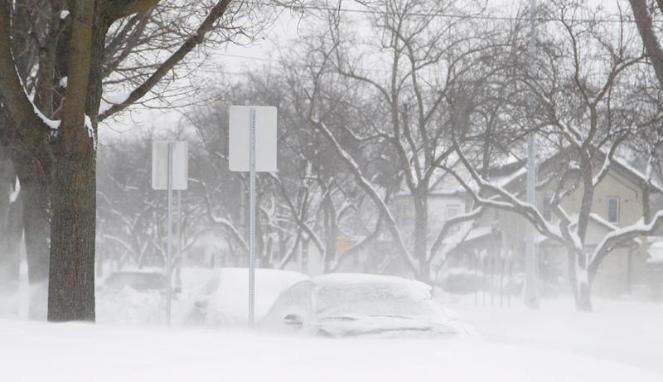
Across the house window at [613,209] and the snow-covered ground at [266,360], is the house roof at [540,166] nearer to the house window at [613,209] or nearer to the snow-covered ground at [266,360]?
the house window at [613,209]

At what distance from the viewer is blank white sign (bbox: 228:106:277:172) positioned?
12.4 m

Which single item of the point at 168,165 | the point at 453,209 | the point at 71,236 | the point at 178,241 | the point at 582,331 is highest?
the point at 453,209

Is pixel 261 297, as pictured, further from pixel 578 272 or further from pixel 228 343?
pixel 578 272

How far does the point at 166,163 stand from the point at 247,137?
4105 mm

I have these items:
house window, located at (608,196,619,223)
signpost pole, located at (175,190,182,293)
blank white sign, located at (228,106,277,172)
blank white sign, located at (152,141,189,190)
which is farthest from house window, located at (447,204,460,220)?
blank white sign, located at (228,106,277,172)

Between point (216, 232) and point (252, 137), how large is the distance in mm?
56036

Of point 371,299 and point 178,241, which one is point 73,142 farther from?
point 178,241

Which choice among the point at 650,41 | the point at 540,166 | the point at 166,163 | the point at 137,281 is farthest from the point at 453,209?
the point at 650,41

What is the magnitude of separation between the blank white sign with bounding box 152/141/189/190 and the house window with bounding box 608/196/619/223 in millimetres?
45946

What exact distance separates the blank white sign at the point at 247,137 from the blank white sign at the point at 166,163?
386 cm

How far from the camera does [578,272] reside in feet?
92.2

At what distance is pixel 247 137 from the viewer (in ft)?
41.0

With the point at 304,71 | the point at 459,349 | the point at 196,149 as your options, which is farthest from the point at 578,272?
the point at 196,149

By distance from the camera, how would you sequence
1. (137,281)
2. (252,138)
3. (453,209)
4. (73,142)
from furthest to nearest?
(453,209), (137,281), (252,138), (73,142)
